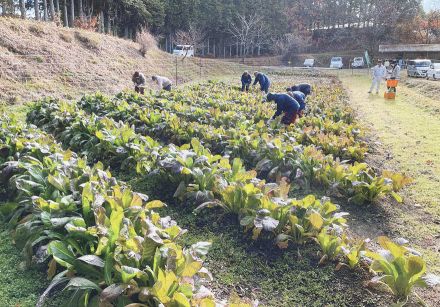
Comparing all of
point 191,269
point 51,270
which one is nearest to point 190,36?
point 51,270

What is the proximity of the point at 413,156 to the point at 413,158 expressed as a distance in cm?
18

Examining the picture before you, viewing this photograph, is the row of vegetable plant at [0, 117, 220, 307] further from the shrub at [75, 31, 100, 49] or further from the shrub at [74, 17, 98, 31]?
the shrub at [74, 17, 98, 31]

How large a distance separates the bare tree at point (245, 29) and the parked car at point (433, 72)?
95.5 feet

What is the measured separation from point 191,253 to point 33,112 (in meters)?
9.17

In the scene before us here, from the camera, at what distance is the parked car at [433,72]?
2512cm

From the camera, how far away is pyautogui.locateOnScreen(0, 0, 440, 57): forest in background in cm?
4659

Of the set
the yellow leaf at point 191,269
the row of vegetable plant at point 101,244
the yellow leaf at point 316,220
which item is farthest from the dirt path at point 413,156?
the row of vegetable plant at point 101,244

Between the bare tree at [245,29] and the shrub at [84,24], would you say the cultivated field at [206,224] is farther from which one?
the bare tree at [245,29]

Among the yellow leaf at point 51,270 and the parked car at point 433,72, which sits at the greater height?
the parked car at point 433,72

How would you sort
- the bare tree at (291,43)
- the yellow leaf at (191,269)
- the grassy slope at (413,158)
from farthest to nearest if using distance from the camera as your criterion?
the bare tree at (291,43) → the grassy slope at (413,158) → the yellow leaf at (191,269)

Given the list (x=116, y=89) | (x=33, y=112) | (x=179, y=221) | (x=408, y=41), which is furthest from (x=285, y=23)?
(x=179, y=221)

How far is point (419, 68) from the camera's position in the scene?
27.4 m

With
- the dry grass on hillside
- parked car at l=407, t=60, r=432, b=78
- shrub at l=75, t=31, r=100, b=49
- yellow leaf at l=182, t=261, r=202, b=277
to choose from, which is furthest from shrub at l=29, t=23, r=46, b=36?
parked car at l=407, t=60, r=432, b=78

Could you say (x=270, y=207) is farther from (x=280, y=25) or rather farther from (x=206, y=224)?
(x=280, y=25)
